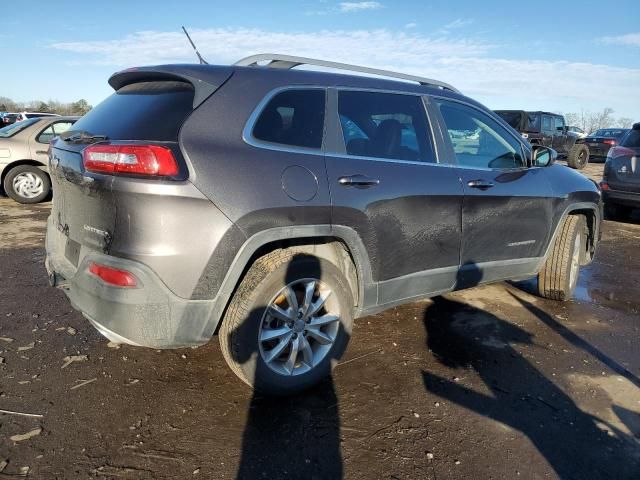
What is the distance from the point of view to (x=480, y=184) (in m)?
3.62

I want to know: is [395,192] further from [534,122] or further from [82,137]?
[534,122]

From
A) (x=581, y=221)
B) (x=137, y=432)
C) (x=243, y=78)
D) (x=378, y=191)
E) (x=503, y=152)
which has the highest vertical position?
(x=243, y=78)

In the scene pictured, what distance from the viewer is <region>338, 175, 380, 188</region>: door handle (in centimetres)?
286

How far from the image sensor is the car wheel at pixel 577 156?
19.4 metres

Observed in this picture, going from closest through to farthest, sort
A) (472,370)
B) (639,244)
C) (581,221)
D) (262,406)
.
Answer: (262,406), (472,370), (581,221), (639,244)

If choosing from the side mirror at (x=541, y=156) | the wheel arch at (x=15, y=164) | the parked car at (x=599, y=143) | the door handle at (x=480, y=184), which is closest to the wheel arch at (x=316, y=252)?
the door handle at (x=480, y=184)

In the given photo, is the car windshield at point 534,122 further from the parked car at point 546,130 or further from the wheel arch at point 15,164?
the wheel arch at point 15,164

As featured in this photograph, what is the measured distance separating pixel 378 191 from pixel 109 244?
1516 mm

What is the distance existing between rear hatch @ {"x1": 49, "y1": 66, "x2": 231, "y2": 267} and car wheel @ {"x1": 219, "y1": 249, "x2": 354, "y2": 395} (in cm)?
72

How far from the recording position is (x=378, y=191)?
299cm

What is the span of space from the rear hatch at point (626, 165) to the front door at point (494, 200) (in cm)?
492

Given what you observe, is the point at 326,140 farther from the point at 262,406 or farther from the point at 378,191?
the point at 262,406

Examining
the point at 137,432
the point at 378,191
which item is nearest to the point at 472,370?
the point at 378,191

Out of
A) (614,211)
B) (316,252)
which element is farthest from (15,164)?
(614,211)
